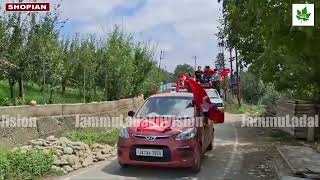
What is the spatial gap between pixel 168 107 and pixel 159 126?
1.22 metres

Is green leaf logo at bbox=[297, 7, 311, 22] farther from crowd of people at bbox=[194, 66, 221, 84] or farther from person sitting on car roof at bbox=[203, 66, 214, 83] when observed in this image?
person sitting on car roof at bbox=[203, 66, 214, 83]

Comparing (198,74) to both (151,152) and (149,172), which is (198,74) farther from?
(151,152)

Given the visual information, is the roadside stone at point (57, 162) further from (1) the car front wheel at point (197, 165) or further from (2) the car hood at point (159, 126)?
(1) the car front wheel at point (197, 165)

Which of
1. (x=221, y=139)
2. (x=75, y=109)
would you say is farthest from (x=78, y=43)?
(x=221, y=139)

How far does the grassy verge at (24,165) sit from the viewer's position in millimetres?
8250

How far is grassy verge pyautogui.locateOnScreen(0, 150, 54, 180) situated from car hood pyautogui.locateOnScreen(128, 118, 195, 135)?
189cm

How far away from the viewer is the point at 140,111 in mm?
10625

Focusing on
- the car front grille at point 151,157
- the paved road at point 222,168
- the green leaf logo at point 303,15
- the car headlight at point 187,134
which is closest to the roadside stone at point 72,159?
the paved road at point 222,168

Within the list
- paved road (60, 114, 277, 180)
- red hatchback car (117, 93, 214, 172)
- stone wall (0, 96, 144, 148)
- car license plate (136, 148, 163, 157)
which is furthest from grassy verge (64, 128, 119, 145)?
car license plate (136, 148, 163, 157)

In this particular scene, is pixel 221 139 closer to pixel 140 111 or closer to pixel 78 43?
pixel 140 111

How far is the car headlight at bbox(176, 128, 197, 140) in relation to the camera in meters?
9.26

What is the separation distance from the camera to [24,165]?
8.55m

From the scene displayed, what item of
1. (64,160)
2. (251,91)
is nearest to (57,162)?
(64,160)

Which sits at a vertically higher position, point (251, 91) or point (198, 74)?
point (198, 74)
